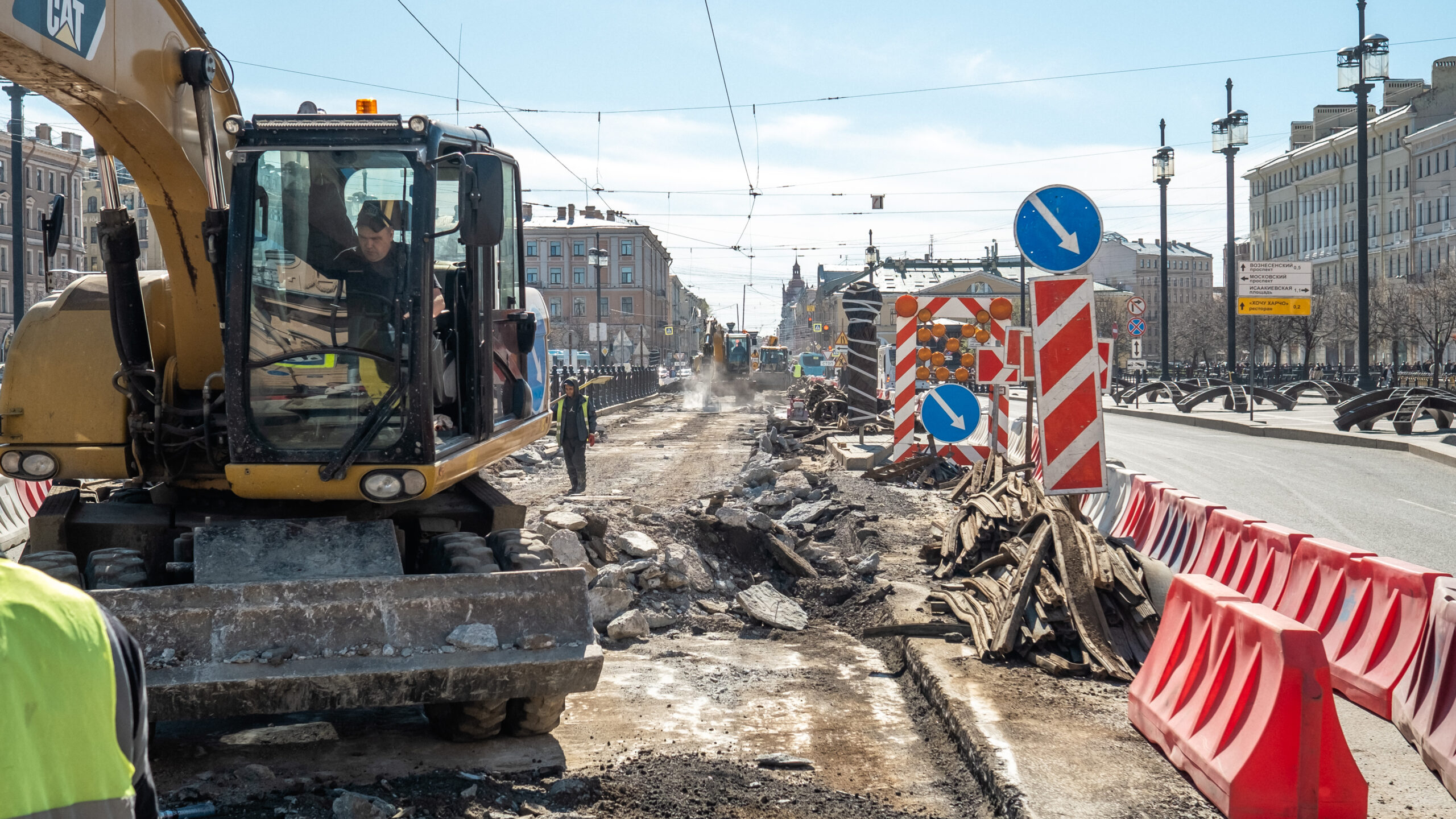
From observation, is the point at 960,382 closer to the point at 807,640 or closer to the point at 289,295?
the point at 807,640

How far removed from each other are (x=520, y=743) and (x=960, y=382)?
11.7 meters

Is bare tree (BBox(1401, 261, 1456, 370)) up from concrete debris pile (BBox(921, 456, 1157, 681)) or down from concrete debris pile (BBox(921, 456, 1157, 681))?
up

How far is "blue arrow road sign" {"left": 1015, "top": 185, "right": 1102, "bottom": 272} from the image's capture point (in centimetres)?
871

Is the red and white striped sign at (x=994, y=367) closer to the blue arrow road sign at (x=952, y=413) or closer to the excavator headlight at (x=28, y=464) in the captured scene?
the blue arrow road sign at (x=952, y=413)

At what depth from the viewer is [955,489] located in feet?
44.8

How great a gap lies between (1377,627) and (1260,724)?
2050mm

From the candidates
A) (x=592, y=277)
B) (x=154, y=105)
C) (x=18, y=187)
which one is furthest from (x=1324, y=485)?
(x=592, y=277)

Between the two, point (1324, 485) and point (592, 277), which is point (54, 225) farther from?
point (592, 277)

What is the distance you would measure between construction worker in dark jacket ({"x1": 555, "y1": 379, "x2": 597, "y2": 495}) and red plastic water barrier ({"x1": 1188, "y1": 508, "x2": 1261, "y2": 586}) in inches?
432

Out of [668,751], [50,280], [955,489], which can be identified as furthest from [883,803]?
[955,489]

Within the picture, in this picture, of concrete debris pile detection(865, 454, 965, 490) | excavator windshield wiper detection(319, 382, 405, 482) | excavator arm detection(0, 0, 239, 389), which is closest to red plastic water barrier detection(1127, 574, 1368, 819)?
excavator windshield wiper detection(319, 382, 405, 482)

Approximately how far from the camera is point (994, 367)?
14336 millimetres

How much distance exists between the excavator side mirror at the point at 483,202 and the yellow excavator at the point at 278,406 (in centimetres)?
1

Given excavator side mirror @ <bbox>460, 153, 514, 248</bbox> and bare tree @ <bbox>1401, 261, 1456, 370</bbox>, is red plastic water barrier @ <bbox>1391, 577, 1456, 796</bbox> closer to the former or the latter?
excavator side mirror @ <bbox>460, 153, 514, 248</bbox>
